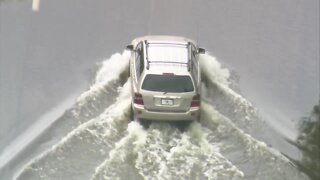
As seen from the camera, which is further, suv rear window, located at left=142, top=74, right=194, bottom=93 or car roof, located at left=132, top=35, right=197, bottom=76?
car roof, located at left=132, top=35, right=197, bottom=76

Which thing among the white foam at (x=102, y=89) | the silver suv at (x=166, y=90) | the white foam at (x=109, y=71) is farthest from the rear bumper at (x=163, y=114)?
the white foam at (x=109, y=71)

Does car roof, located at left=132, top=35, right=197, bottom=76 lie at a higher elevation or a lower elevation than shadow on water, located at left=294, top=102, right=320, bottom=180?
higher

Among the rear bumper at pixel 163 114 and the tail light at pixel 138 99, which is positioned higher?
the tail light at pixel 138 99

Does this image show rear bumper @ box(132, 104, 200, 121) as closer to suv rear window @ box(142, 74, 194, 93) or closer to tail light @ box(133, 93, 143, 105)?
tail light @ box(133, 93, 143, 105)

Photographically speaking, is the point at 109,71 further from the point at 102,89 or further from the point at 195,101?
the point at 195,101

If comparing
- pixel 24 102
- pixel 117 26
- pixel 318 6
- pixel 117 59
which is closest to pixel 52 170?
pixel 24 102

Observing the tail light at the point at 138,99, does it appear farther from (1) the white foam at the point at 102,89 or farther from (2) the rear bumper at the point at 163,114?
(1) the white foam at the point at 102,89

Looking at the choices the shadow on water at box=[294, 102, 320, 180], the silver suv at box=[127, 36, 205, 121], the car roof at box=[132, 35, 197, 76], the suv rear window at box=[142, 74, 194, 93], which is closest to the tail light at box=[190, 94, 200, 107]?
the silver suv at box=[127, 36, 205, 121]

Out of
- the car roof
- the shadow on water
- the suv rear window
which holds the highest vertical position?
the car roof
